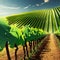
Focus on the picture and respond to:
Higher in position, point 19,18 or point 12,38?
point 19,18

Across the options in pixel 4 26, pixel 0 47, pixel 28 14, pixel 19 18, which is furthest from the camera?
pixel 28 14

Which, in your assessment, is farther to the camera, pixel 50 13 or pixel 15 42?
pixel 50 13

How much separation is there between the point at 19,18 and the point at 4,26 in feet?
183

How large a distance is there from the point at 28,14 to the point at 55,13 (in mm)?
8759

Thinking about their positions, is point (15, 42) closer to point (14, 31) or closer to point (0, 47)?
point (14, 31)

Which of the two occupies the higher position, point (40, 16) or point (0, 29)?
point (40, 16)

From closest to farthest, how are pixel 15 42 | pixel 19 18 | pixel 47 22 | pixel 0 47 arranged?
pixel 0 47 < pixel 15 42 < pixel 19 18 < pixel 47 22

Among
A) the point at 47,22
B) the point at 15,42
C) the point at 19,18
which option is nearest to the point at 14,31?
the point at 15,42

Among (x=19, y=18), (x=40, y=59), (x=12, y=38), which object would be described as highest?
(x=19, y=18)

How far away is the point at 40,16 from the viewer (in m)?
85.9

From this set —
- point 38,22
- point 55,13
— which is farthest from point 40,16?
point 55,13

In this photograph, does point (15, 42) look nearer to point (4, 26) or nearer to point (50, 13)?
point (4, 26)

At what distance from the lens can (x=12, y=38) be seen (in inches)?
939

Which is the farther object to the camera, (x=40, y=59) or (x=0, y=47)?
(x=40, y=59)
